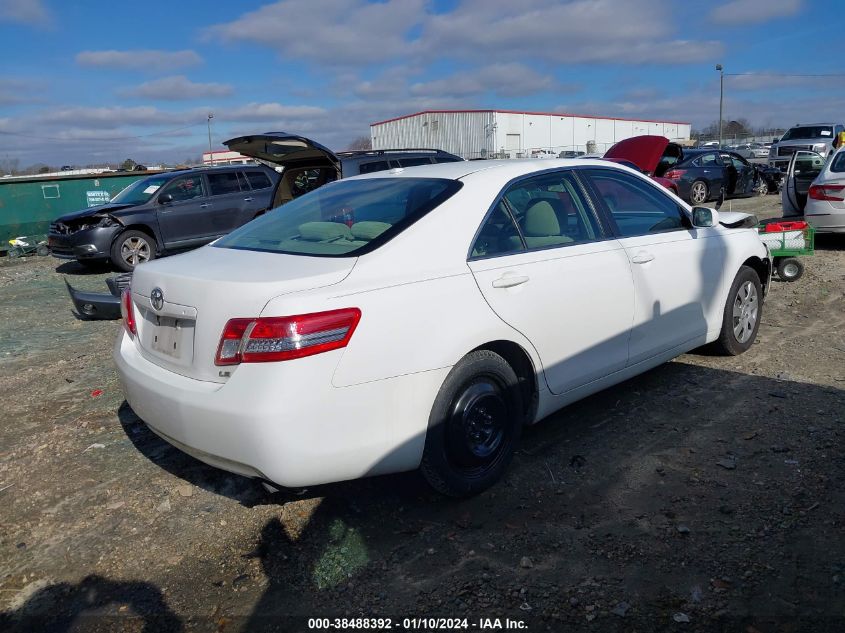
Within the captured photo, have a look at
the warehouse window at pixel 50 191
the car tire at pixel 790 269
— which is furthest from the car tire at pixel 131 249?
the car tire at pixel 790 269

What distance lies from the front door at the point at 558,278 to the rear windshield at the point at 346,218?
38cm

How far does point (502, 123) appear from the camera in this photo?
4634cm

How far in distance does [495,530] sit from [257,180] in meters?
11.0

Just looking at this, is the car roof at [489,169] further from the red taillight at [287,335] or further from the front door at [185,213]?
the front door at [185,213]

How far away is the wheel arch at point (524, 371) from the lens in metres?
3.46

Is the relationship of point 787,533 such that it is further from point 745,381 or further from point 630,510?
point 745,381

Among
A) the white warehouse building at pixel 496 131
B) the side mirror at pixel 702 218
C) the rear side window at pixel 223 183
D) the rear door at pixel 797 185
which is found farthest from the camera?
the white warehouse building at pixel 496 131

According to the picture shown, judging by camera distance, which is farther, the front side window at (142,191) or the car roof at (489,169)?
the front side window at (142,191)

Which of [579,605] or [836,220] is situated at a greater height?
[836,220]

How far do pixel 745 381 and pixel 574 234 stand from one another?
1.93 metres

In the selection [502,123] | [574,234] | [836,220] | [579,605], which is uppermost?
[502,123]

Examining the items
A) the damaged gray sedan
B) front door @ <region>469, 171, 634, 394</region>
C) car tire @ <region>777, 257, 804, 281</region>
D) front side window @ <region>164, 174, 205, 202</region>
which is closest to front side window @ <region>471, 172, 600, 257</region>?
front door @ <region>469, 171, 634, 394</region>

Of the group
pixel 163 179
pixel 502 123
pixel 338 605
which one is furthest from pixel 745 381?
pixel 502 123

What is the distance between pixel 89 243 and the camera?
11.2m
